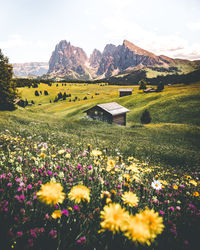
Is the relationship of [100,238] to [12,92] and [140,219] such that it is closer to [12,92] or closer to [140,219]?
[140,219]

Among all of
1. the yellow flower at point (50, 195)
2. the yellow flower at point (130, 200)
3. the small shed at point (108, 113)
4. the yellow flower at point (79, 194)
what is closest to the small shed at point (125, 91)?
the small shed at point (108, 113)

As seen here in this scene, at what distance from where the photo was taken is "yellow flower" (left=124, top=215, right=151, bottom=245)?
1185 millimetres

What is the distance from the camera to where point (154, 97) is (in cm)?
6356

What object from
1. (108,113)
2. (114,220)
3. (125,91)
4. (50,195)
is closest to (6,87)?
(108,113)

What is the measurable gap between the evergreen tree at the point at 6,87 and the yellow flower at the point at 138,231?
33.1 metres

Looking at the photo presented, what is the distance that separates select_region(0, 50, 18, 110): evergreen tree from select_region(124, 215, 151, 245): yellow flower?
33.1 m

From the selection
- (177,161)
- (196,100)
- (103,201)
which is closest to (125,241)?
(103,201)

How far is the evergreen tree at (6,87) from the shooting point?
27.8 metres

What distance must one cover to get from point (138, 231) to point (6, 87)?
35.0 m

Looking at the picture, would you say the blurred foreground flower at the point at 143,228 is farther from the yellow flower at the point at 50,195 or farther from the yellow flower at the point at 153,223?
Result: the yellow flower at the point at 50,195

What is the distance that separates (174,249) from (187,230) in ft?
1.57

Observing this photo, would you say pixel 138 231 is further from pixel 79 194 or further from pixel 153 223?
pixel 79 194

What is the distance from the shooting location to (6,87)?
28844mm

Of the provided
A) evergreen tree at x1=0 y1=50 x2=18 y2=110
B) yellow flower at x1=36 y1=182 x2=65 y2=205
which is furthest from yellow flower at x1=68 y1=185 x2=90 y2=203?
evergreen tree at x1=0 y1=50 x2=18 y2=110
